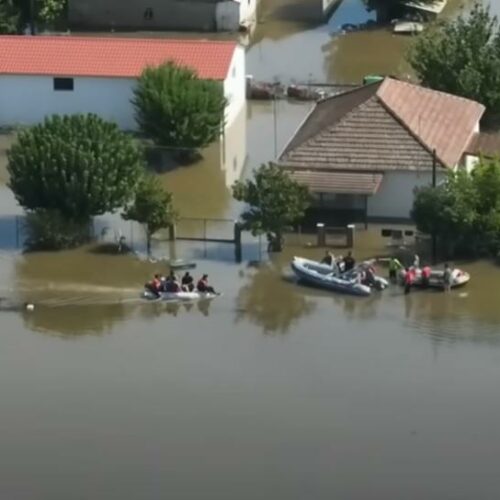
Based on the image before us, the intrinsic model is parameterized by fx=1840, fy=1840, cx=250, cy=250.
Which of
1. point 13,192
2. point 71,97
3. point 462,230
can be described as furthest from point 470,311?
point 71,97

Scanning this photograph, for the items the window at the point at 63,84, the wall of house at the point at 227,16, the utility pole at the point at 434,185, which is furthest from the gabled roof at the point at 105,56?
the wall of house at the point at 227,16

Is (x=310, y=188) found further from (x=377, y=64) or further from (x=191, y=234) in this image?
(x=377, y=64)

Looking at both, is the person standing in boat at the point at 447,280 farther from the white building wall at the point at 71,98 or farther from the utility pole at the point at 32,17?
the utility pole at the point at 32,17

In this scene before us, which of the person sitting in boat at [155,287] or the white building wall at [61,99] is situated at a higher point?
the white building wall at [61,99]

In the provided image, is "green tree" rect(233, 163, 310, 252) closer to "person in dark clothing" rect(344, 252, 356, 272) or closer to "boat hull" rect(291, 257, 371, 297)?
"boat hull" rect(291, 257, 371, 297)

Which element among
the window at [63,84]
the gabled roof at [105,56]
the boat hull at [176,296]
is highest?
the gabled roof at [105,56]

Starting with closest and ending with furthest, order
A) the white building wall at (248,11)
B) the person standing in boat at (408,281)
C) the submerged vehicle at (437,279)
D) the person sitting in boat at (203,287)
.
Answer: the person sitting in boat at (203,287) < the person standing in boat at (408,281) < the submerged vehicle at (437,279) < the white building wall at (248,11)
